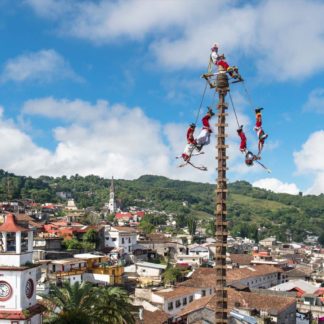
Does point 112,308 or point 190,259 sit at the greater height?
point 112,308

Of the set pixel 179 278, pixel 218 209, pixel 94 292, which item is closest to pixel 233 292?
pixel 179 278

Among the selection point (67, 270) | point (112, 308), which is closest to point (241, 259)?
point (67, 270)

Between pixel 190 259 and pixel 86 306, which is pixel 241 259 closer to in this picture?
pixel 190 259

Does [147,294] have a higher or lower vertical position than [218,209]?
lower

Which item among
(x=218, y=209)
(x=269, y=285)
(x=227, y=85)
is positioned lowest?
(x=269, y=285)

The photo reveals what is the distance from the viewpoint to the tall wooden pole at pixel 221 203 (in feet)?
37.8

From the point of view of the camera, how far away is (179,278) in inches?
2207

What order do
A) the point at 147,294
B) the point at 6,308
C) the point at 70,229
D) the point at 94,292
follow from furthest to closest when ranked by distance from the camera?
the point at 70,229 → the point at 147,294 → the point at 94,292 → the point at 6,308

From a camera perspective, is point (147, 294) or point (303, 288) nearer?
point (147, 294)

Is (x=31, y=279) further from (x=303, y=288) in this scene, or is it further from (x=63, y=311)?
(x=303, y=288)

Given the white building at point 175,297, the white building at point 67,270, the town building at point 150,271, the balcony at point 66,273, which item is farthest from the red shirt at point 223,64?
the town building at point 150,271

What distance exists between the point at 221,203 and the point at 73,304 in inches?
507

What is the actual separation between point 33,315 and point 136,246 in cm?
5664

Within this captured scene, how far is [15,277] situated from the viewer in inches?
742
